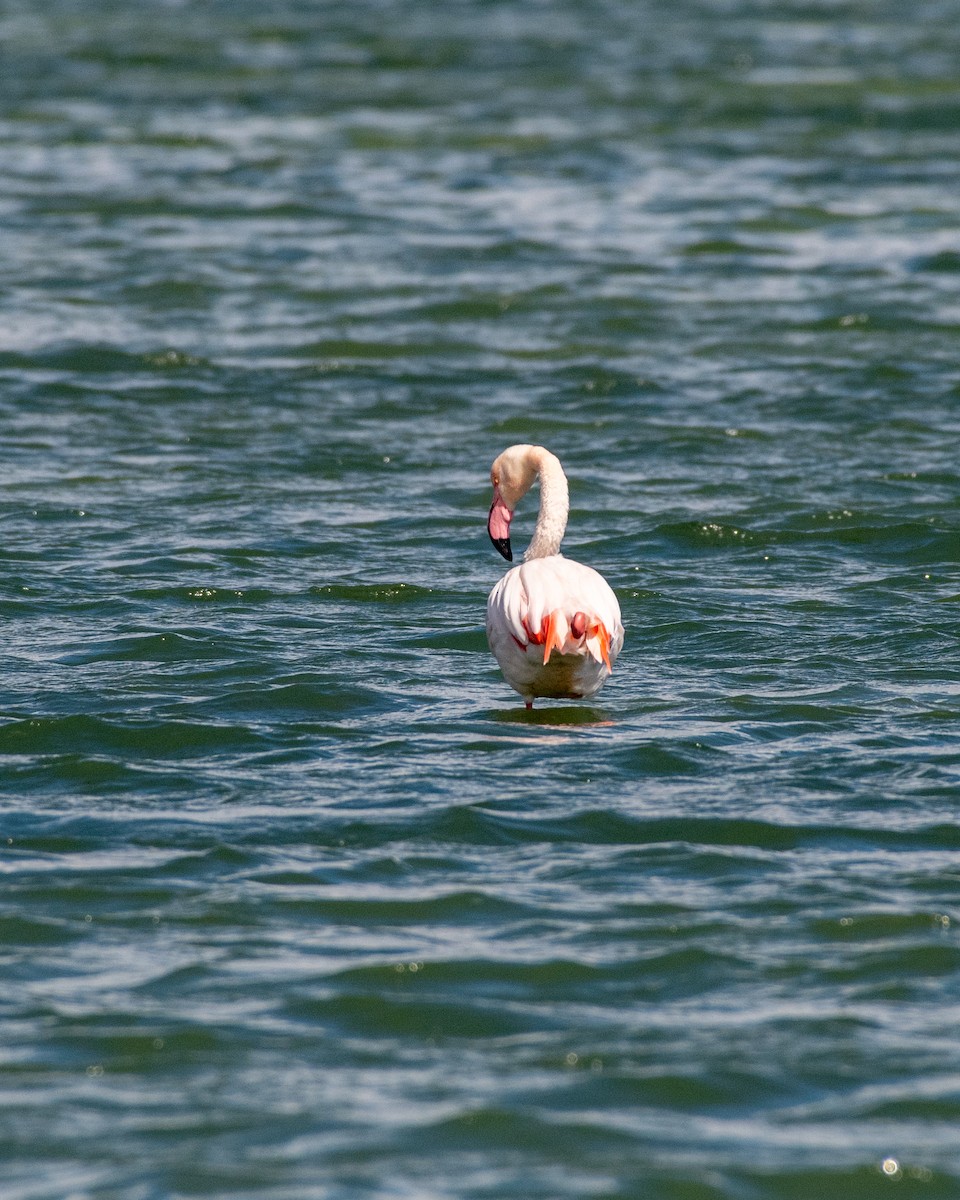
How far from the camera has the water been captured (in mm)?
5316

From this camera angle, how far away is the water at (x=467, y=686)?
5.32m

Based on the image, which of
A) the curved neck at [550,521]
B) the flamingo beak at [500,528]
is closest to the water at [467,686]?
the flamingo beak at [500,528]

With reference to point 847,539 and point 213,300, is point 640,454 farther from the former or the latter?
point 213,300

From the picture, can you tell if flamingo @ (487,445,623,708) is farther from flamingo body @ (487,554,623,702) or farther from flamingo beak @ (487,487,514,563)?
flamingo beak @ (487,487,514,563)

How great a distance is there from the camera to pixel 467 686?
9.27 meters

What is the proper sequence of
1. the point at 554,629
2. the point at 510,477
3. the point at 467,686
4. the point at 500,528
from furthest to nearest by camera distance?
the point at 510,477 → the point at 500,528 → the point at 467,686 → the point at 554,629

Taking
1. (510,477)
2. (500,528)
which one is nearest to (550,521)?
(500,528)

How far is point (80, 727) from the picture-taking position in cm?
838

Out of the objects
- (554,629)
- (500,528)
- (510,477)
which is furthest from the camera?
(510,477)

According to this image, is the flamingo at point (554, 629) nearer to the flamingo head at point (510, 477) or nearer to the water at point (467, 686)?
the water at point (467, 686)

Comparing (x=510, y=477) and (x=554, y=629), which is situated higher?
(x=510, y=477)

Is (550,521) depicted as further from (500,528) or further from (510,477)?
(510,477)

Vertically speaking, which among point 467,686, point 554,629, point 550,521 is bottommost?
point 467,686

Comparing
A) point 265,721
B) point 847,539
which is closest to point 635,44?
A: point 847,539
